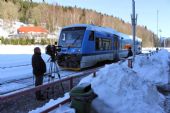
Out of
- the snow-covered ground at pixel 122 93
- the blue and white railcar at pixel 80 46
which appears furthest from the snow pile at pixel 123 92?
the blue and white railcar at pixel 80 46

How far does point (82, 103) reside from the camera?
25.5 ft

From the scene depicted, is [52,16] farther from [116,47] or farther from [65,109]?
[65,109]

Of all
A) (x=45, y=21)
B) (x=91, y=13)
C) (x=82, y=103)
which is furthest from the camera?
(x=91, y=13)

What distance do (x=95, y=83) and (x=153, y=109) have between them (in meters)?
1.44

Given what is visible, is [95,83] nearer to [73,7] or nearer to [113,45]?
[113,45]

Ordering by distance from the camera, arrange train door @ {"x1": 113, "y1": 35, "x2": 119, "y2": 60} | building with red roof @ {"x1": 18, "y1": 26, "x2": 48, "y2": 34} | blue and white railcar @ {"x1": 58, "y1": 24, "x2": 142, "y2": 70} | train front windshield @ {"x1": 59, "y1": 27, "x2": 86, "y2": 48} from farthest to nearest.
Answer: building with red roof @ {"x1": 18, "y1": 26, "x2": 48, "y2": 34} < train door @ {"x1": 113, "y1": 35, "x2": 119, "y2": 60} < train front windshield @ {"x1": 59, "y1": 27, "x2": 86, "y2": 48} < blue and white railcar @ {"x1": 58, "y1": 24, "x2": 142, "y2": 70}

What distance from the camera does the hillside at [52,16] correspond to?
122500mm

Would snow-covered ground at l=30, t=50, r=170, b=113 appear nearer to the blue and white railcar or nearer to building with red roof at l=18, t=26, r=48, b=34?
the blue and white railcar

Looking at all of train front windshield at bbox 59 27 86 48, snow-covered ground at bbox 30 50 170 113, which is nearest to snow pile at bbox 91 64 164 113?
snow-covered ground at bbox 30 50 170 113

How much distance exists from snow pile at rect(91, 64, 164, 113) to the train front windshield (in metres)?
14.4

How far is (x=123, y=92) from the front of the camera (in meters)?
8.21

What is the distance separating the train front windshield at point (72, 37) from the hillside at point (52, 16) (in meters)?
85.9

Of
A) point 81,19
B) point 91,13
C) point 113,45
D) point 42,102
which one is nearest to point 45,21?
point 81,19

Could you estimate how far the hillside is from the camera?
12250cm
